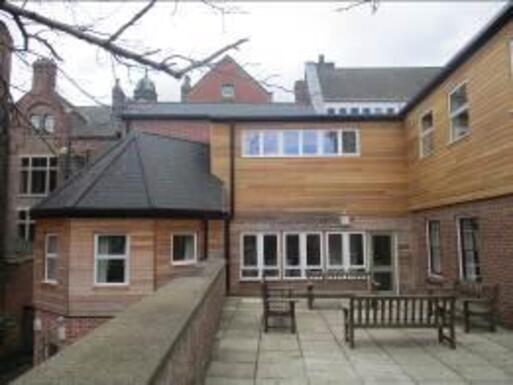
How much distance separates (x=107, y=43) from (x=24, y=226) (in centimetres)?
2627

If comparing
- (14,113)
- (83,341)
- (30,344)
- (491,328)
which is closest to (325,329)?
(491,328)

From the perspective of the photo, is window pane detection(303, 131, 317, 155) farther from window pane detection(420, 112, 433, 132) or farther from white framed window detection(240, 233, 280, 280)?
window pane detection(420, 112, 433, 132)

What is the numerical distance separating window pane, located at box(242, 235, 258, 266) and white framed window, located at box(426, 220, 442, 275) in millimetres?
5314

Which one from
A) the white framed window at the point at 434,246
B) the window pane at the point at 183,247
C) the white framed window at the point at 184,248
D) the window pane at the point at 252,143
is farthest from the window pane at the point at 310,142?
the window pane at the point at 183,247

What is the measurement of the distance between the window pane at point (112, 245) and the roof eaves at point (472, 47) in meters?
9.16

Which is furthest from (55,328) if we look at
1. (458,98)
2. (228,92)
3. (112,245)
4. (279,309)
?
(228,92)

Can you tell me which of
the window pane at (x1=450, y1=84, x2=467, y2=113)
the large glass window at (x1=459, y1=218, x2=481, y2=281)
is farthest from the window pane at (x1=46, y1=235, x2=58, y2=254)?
the window pane at (x1=450, y1=84, x2=467, y2=113)

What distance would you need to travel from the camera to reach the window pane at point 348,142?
18609 millimetres

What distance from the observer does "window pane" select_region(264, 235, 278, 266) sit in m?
18.2

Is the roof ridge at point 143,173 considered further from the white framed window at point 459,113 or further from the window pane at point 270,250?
the white framed window at point 459,113

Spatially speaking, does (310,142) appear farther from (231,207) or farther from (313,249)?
(313,249)

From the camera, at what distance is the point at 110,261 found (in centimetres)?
1549

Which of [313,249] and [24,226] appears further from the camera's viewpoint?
[24,226]

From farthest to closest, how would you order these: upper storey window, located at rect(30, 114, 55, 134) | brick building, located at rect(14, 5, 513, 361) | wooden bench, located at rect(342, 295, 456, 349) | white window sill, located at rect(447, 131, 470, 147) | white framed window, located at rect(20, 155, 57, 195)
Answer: white framed window, located at rect(20, 155, 57, 195) < brick building, located at rect(14, 5, 513, 361) < white window sill, located at rect(447, 131, 470, 147) < wooden bench, located at rect(342, 295, 456, 349) < upper storey window, located at rect(30, 114, 55, 134)
